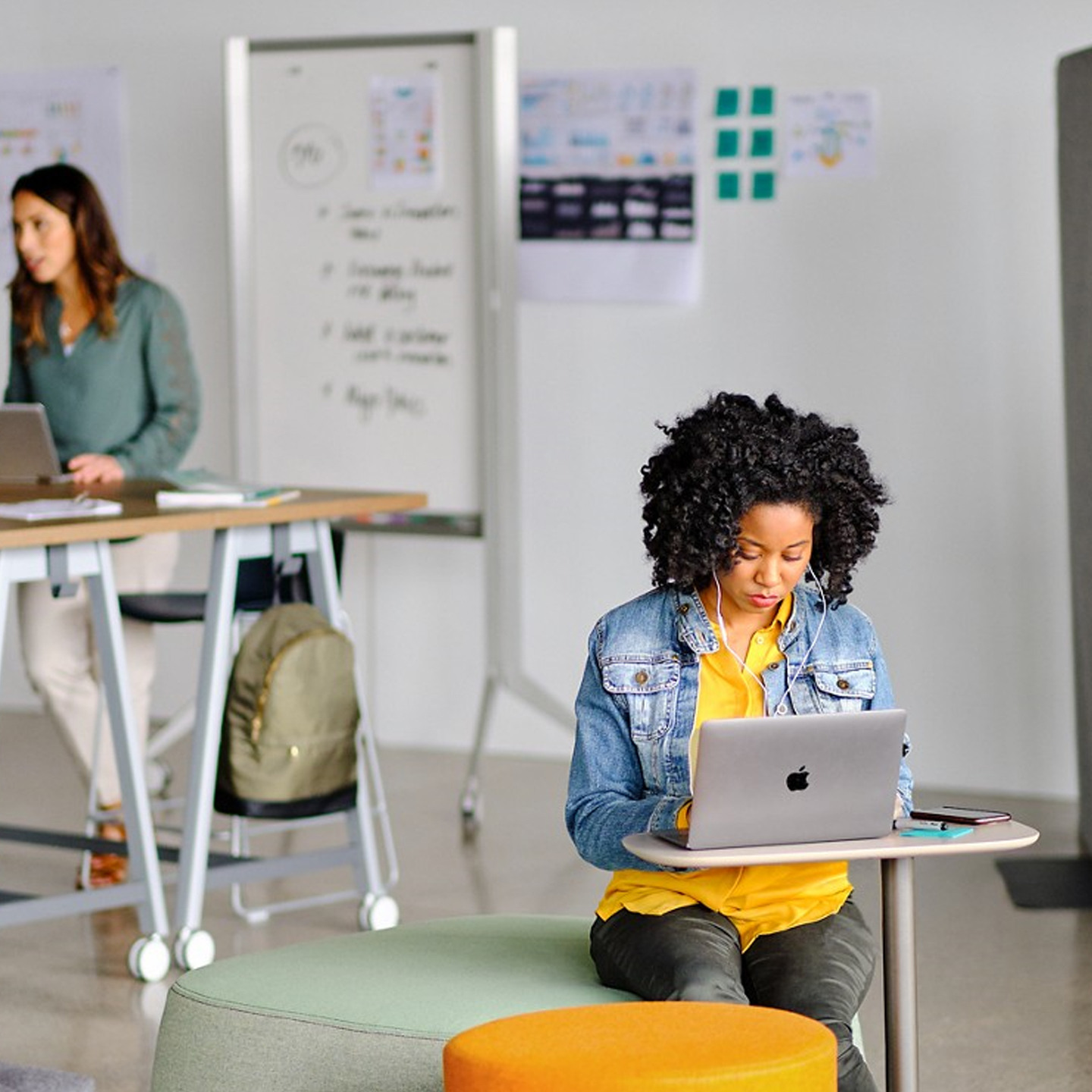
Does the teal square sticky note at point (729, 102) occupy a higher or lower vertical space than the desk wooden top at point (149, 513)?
higher

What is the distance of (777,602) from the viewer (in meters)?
2.29

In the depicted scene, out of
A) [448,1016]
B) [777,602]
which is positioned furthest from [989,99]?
[448,1016]

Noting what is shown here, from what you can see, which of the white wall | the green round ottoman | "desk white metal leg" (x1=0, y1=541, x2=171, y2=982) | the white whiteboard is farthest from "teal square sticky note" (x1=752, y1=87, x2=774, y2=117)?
the green round ottoman

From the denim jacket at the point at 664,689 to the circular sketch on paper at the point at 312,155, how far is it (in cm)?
294

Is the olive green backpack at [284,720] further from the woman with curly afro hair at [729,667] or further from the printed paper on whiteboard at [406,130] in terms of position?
the printed paper on whiteboard at [406,130]

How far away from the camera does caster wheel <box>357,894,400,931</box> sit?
370 cm

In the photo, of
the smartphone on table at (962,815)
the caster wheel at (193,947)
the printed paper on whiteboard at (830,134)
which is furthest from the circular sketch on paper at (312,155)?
the smartphone on table at (962,815)

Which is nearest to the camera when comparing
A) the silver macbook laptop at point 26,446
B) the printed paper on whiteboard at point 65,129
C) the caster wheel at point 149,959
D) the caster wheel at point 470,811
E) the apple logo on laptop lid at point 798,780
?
the apple logo on laptop lid at point 798,780

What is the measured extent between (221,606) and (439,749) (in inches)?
80.2

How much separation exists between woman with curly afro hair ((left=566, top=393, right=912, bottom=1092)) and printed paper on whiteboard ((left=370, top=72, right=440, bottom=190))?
105 inches

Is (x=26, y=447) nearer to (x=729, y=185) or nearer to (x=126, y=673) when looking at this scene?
(x=126, y=673)

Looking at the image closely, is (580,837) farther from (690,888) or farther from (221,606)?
(221,606)

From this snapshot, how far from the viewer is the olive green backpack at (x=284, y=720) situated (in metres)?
3.50

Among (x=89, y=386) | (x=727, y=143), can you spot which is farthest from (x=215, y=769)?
(x=727, y=143)
